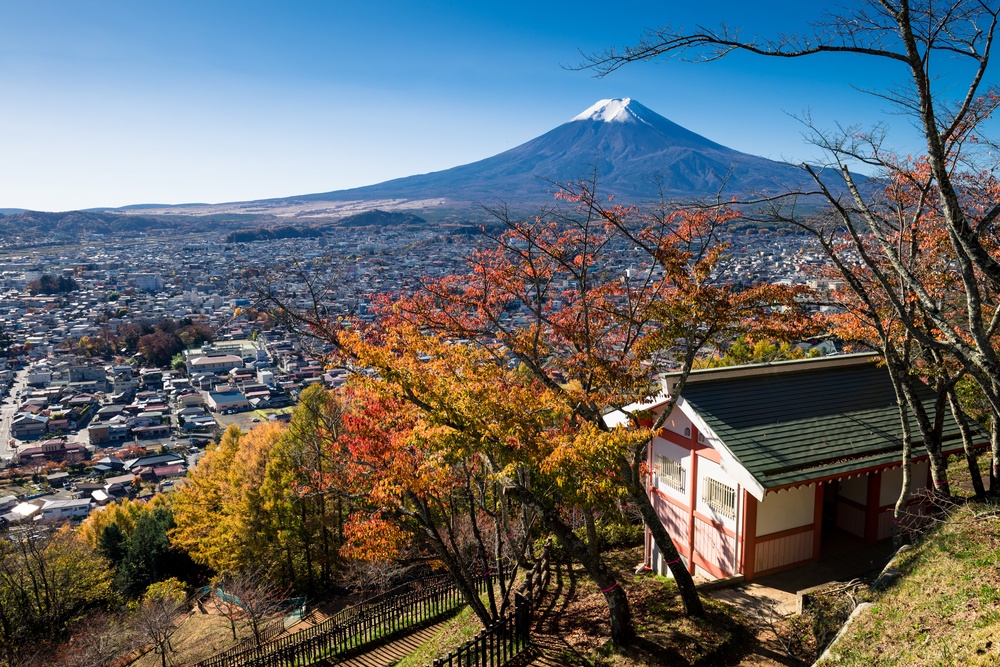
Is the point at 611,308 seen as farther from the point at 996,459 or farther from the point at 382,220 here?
the point at 382,220

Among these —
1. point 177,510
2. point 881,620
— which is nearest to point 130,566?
point 177,510

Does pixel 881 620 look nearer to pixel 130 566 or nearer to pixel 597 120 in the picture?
pixel 130 566

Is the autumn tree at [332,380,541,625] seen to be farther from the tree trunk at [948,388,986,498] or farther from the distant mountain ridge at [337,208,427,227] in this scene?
the distant mountain ridge at [337,208,427,227]

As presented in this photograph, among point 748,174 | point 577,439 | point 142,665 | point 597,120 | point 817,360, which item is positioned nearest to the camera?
point 577,439

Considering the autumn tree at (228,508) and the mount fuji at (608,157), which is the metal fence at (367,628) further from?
the mount fuji at (608,157)

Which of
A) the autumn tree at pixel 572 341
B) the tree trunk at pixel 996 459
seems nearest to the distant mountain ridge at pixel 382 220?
the autumn tree at pixel 572 341

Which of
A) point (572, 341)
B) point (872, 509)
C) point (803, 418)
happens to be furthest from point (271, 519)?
point (872, 509)
